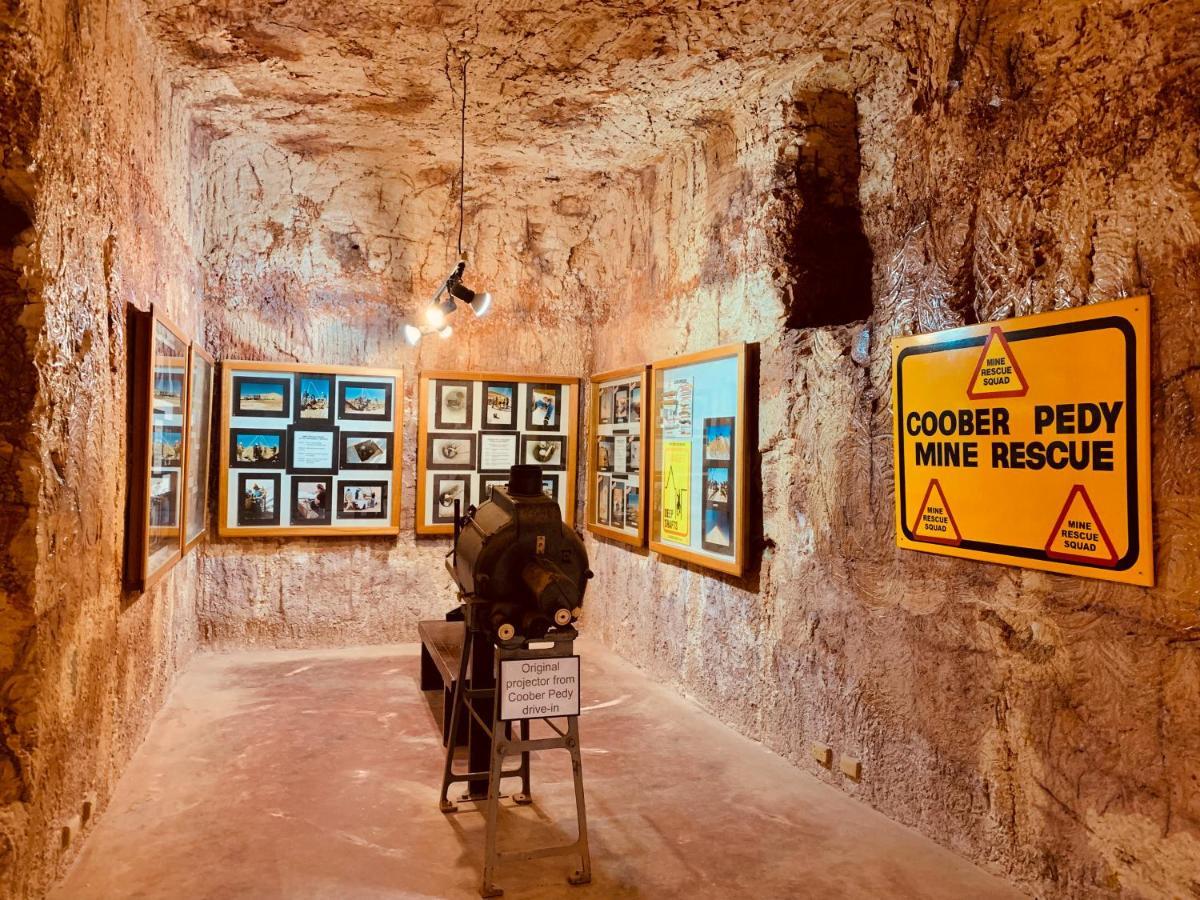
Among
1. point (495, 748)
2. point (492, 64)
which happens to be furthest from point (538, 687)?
point (492, 64)

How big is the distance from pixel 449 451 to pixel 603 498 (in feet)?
4.26

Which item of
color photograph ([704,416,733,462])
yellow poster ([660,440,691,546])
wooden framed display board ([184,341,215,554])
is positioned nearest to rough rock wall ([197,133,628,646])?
wooden framed display board ([184,341,215,554])

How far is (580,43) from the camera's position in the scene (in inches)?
165

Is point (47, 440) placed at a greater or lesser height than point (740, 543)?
greater

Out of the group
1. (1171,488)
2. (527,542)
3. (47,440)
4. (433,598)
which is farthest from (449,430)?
(1171,488)

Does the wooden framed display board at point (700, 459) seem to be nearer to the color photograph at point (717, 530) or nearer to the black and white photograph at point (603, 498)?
the color photograph at point (717, 530)

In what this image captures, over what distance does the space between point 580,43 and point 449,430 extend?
330cm

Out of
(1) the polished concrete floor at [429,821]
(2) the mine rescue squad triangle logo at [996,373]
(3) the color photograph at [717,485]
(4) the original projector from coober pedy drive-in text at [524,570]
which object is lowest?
(1) the polished concrete floor at [429,821]

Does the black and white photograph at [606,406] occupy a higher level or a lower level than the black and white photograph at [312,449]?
higher

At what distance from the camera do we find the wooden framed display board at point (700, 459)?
4.59 metres

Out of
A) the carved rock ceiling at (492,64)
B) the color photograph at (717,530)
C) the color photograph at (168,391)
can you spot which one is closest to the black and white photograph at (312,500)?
the color photograph at (168,391)

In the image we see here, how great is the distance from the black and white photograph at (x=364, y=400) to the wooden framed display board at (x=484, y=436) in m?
0.27

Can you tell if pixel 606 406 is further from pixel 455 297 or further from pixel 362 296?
pixel 362 296

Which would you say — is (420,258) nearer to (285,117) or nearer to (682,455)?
(285,117)
